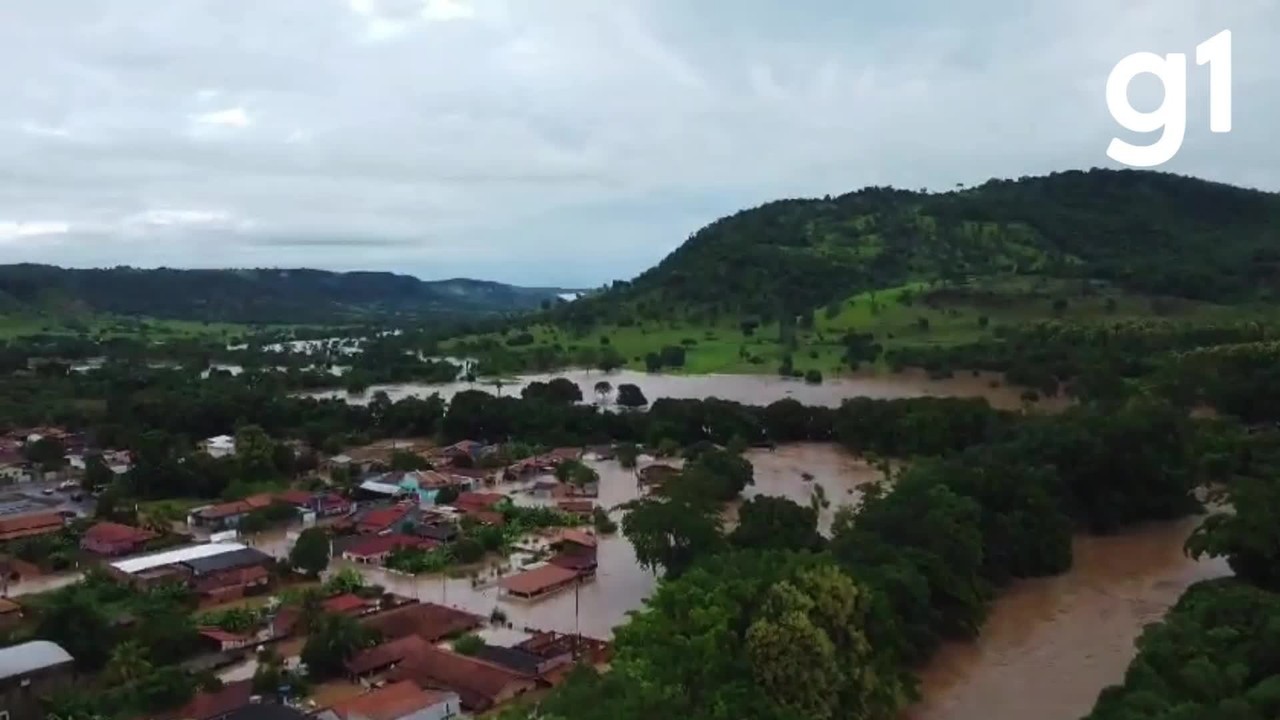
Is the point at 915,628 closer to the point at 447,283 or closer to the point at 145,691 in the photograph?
the point at 145,691

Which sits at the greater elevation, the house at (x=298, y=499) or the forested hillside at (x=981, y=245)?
the forested hillside at (x=981, y=245)

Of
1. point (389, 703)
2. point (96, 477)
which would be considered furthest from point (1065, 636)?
point (96, 477)

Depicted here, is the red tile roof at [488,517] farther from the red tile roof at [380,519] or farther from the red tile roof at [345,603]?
the red tile roof at [345,603]

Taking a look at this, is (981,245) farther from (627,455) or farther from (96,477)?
(96,477)

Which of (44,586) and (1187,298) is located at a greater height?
(1187,298)

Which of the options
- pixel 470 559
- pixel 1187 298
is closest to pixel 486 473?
pixel 470 559

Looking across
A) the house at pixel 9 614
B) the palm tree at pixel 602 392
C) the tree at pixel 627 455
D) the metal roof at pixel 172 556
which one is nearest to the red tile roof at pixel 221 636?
the house at pixel 9 614

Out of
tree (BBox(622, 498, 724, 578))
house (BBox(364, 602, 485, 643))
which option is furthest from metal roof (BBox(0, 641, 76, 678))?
tree (BBox(622, 498, 724, 578))
